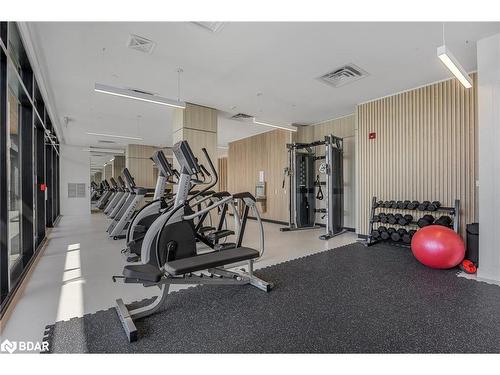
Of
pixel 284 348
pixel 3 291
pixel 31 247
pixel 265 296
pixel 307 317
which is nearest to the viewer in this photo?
pixel 284 348

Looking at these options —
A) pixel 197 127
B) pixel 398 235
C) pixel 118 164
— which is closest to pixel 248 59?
pixel 197 127

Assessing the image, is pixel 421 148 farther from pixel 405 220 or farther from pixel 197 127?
pixel 197 127

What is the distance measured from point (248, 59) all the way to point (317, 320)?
357cm

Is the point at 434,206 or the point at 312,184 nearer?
the point at 434,206

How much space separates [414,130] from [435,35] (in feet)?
6.79

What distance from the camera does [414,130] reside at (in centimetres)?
500

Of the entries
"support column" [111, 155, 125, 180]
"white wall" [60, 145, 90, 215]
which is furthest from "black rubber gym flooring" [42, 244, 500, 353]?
"support column" [111, 155, 125, 180]

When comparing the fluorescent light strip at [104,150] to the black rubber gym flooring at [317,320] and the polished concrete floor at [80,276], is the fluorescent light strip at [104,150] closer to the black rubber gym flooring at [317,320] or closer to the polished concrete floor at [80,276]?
the polished concrete floor at [80,276]

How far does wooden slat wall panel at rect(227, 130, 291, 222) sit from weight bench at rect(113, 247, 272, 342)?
550 cm

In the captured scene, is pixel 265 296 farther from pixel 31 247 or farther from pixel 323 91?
pixel 323 91

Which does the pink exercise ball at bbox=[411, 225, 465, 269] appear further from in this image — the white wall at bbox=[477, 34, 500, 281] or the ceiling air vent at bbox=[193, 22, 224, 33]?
the ceiling air vent at bbox=[193, 22, 224, 33]

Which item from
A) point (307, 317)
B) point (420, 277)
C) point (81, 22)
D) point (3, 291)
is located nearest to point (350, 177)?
point (420, 277)

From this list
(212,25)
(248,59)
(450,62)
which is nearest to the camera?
(450,62)

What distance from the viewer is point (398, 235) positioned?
15.8 ft
